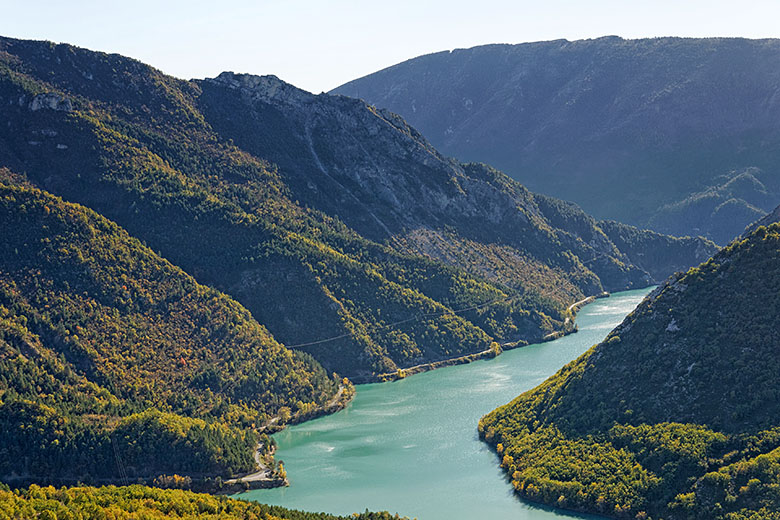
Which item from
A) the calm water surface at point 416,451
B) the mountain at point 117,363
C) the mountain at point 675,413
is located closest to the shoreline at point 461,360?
the calm water surface at point 416,451

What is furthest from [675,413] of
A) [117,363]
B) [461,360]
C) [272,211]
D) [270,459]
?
[272,211]

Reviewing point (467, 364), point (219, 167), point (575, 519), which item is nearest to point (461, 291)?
point (467, 364)

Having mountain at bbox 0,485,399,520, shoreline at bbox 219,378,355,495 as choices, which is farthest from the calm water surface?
mountain at bbox 0,485,399,520

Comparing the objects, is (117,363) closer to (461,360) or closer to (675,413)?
(461,360)

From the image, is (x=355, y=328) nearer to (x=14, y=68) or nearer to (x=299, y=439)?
(x=299, y=439)

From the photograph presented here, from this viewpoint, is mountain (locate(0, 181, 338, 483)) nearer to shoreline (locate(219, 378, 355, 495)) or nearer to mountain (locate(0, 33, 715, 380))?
shoreline (locate(219, 378, 355, 495))

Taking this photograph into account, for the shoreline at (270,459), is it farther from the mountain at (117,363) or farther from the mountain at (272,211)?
the mountain at (272,211)
